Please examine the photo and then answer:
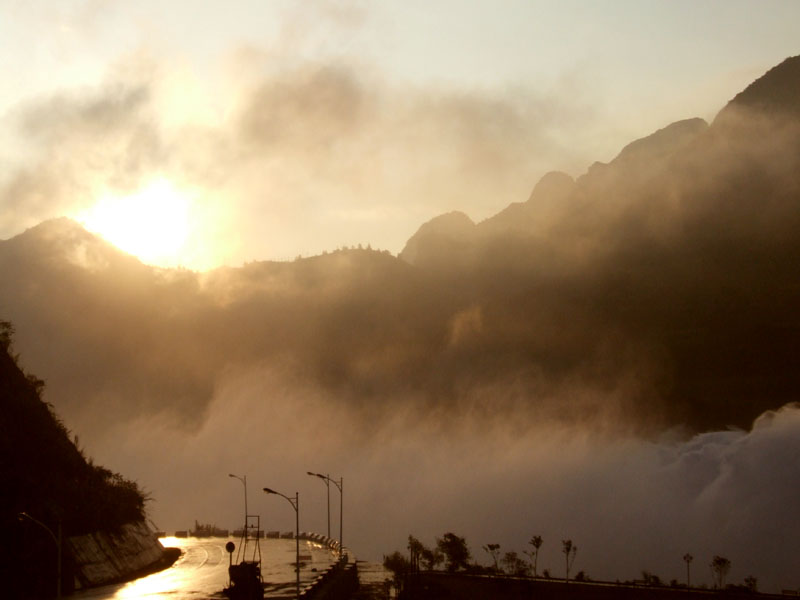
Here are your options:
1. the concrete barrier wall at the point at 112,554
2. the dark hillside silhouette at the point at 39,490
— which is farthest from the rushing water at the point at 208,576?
the dark hillside silhouette at the point at 39,490

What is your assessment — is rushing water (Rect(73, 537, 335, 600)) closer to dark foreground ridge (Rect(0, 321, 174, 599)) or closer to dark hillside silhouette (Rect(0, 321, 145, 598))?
dark foreground ridge (Rect(0, 321, 174, 599))

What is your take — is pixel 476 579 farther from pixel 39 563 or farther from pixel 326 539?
pixel 326 539

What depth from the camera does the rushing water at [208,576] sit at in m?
97.4

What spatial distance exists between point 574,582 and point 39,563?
5362cm

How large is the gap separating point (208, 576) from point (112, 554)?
14539 millimetres

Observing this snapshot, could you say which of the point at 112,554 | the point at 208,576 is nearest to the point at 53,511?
the point at 112,554

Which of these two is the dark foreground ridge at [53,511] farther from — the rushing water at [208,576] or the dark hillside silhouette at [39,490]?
the rushing water at [208,576]

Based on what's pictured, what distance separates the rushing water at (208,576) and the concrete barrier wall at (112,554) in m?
2.81

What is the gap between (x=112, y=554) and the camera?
12350 cm

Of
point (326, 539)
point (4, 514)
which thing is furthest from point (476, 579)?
point (326, 539)

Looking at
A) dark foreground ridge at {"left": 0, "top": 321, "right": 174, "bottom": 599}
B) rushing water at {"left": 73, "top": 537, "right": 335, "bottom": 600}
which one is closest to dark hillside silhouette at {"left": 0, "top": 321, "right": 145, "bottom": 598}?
dark foreground ridge at {"left": 0, "top": 321, "right": 174, "bottom": 599}

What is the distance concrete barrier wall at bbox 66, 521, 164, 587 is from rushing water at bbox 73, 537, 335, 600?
2807 mm

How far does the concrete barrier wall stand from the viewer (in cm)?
11262

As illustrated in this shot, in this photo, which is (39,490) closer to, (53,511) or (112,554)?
(53,511)
